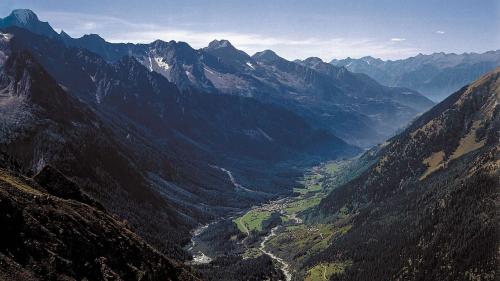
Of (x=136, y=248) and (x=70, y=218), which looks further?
(x=136, y=248)

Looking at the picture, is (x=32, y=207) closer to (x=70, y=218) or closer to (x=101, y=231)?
(x=70, y=218)

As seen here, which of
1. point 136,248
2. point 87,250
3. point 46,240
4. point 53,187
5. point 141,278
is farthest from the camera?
point 53,187

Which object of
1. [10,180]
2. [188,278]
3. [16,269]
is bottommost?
[188,278]

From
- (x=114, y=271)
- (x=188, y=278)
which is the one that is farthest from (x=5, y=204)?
(x=188, y=278)

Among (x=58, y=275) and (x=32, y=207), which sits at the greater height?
(x=32, y=207)

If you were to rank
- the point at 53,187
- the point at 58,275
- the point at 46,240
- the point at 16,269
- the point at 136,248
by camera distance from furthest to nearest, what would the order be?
the point at 53,187
the point at 136,248
the point at 46,240
the point at 58,275
the point at 16,269

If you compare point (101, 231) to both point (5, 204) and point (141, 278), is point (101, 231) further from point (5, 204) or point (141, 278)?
point (5, 204)
